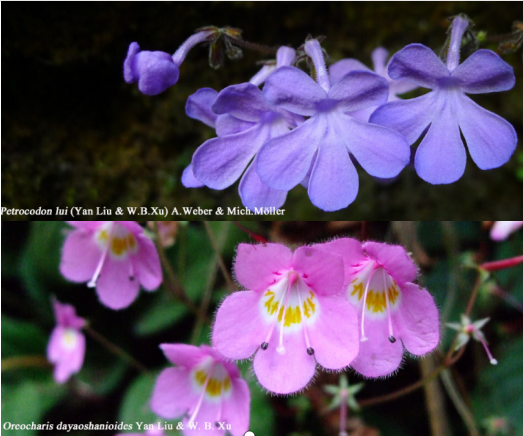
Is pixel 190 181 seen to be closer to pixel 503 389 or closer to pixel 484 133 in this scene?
pixel 484 133

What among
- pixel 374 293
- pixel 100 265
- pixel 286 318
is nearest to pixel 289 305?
pixel 286 318

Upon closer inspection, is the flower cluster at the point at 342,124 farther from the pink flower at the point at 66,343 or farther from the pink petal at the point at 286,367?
the pink flower at the point at 66,343

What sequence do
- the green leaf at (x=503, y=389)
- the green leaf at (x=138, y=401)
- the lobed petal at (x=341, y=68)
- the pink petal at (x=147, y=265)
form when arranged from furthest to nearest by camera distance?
the green leaf at (x=503, y=389) < the green leaf at (x=138, y=401) < the lobed petal at (x=341, y=68) < the pink petal at (x=147, y=265)

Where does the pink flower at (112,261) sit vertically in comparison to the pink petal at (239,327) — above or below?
above

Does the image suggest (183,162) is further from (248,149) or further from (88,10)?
(248,149)

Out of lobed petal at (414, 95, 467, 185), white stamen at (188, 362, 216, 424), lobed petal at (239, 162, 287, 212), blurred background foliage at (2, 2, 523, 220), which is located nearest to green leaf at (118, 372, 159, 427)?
white stamen at (188, 362, 216, 424)

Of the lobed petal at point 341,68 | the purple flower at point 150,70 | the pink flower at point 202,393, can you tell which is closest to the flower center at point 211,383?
the pink flower at point 202,393

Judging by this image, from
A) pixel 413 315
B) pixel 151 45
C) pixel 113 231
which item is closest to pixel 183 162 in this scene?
pixel 151 45
